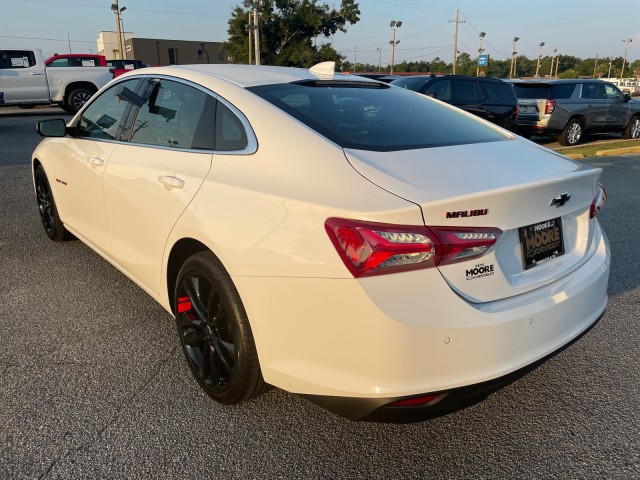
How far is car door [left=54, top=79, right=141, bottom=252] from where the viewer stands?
352 cm

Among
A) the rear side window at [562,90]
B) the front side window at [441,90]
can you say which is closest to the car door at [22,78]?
the front side window at [441,90]

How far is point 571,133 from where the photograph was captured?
1335cm

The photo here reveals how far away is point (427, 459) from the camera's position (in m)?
2.28

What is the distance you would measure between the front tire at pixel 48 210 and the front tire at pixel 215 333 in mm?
2452

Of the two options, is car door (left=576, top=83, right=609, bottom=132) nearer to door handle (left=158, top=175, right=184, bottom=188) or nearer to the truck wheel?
door handle (left=158, top=175, right=184, bottom=188)

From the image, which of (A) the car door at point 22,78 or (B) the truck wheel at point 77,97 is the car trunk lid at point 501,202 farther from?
(A) the car door at point 22,78

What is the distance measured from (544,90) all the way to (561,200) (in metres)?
12.3

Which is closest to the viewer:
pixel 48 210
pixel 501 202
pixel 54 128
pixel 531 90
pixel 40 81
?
pixel 501 202

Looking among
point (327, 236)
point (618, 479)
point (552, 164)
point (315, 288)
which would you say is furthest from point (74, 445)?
point (552, 164)

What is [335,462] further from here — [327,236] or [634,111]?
[634,111]

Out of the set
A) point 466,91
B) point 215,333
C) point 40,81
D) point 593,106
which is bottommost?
point 215,333

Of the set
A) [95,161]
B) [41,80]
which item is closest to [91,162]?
[95,161]

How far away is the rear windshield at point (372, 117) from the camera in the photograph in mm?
2453

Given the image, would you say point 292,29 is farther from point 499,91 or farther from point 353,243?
point 353,243
